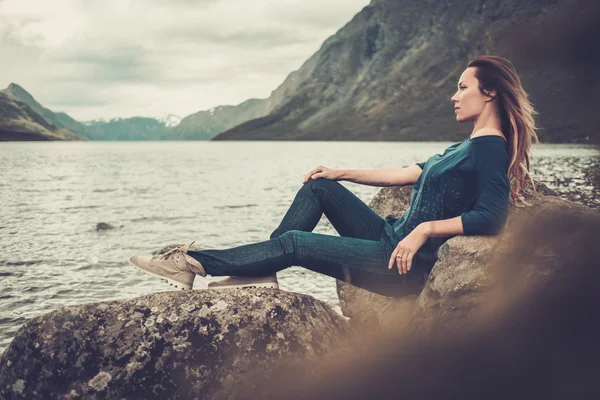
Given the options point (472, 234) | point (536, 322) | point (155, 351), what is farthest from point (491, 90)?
point (155, 351)

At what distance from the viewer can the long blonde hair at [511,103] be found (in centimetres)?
477

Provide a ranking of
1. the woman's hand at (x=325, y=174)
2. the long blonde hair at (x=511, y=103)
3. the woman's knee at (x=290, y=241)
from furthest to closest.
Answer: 1. the woman's hand at (x=325, y=174)
2. the woman's knee at (x=290, y=241)
3. the long blonde hair at (x=511, y=103)

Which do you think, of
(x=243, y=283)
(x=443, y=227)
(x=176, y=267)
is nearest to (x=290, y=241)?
(x=243, y=283)

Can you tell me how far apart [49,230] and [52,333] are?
16.2 m

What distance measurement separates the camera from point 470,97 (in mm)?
4957

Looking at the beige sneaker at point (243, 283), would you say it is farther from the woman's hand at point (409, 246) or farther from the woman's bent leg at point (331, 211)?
the woman's hand at point (409, 246)

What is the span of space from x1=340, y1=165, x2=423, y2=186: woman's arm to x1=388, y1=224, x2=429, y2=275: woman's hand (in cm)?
123

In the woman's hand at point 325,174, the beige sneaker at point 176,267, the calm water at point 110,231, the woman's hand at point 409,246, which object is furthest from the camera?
the calm water at point 110,231

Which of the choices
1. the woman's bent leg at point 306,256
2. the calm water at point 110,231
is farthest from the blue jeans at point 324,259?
the calm water at point 110,231

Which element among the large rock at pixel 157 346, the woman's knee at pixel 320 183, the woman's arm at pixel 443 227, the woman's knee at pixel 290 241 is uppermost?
the woman's knee at pixel 320 183

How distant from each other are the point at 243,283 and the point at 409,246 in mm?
1728

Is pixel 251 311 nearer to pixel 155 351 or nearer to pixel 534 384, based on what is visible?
pixel 155 351

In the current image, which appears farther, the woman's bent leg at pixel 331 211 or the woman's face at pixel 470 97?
the woman's bent leg at pixel 331 211

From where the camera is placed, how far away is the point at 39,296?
35.2 feet
